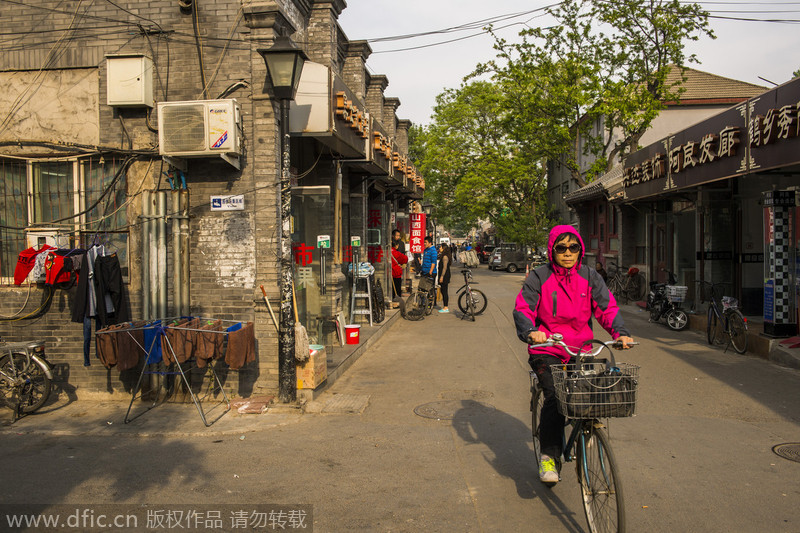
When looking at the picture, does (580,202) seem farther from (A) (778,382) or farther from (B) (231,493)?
(B) (231,493)

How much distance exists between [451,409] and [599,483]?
3682 millimetres

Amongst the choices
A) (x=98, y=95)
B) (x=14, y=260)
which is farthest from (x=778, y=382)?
(x=14, y=260)

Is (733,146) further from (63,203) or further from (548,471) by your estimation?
(63,203)

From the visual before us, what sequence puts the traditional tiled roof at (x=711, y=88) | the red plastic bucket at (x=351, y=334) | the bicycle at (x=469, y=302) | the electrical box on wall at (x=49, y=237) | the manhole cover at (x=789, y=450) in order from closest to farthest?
the manhole cover at (x=789, y=450) → the electrical box on wall at (x=49, y=237) → the red plastic bucket at (x=351, y=334) → the bicycle at (x=469, y=302) → the traditional tiled roof at (x=711, y=88)

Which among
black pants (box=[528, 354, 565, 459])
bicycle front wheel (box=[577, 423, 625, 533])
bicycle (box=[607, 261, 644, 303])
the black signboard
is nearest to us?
bicycle front wheel (box=[577, 423, 625, 533])

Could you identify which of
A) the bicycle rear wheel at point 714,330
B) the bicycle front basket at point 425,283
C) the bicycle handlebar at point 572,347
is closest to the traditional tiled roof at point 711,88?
the bicycle front basket at point 425,283

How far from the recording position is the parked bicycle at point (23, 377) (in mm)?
7656

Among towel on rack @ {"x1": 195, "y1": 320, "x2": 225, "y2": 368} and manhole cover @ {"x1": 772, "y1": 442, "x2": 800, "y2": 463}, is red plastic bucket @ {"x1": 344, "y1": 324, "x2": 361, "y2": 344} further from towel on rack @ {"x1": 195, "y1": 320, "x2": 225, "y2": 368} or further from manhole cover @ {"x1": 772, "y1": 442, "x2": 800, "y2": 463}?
manhole cover @ {"x1": 772, "y1": 442, "x2": 800, "y2": 463}

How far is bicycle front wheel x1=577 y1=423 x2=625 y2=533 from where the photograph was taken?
395 cm

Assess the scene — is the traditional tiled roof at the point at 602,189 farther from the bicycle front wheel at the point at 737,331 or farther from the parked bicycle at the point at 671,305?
the bicycle front wheel at the point at 737,331

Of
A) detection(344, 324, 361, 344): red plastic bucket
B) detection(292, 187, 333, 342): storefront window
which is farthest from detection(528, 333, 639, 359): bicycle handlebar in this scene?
detection(344, 324, 361, 344): red plastic bucket

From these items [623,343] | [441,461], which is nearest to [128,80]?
[441,461]

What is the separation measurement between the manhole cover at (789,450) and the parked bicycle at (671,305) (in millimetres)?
8465

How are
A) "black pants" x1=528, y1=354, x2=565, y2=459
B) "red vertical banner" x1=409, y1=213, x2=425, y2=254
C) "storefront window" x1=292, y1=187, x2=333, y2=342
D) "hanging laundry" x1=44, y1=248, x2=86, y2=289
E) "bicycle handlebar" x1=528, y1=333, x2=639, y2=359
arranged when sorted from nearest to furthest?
"bicycle handlebar" x1=528, y1=333, x2=639, y2=359
"black pants" x1=528, y1=354, x2=565, y2=459
"hanging laundry" x1=44, y1=248, x2=86, y2=289
"storefront window" x1=292, y1=187, x2=333, y2=342
"red vertical banner" x1=409, y1=213, x2=425, y2=254
